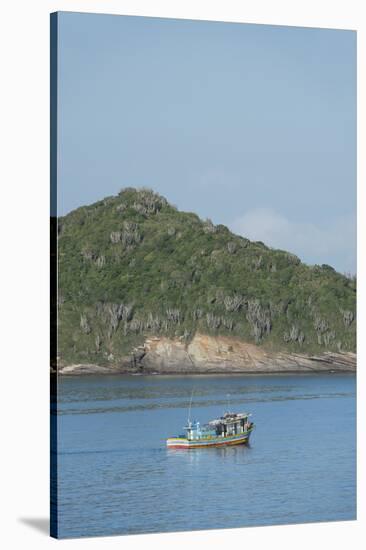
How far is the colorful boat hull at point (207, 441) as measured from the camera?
1695cm

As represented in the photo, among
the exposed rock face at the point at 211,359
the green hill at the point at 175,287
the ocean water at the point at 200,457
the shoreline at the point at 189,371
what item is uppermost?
the green hill at the point at 175,287

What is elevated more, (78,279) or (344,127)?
(344,127)

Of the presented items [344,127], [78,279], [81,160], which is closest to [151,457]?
[78,279]

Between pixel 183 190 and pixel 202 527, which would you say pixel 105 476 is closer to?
pixel 202 527

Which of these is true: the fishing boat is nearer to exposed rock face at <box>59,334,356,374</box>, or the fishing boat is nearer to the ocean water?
the ocean water

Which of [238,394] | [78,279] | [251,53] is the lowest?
[238,394]

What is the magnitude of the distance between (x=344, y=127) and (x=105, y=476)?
4755 millimetres

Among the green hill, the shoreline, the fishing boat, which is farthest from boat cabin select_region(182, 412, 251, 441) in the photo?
the green hill

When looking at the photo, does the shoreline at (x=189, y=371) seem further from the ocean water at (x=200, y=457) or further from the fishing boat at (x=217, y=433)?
the fishing boat at (x=217, y=433)

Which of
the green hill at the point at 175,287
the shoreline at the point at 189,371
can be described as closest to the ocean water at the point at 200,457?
the shoreline at the point at 189,371

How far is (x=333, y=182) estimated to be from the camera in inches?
711

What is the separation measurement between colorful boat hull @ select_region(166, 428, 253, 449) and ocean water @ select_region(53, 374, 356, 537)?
7 cm

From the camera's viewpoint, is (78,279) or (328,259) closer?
(78,279)

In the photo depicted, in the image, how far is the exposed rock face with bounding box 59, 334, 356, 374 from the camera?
17312 mm
